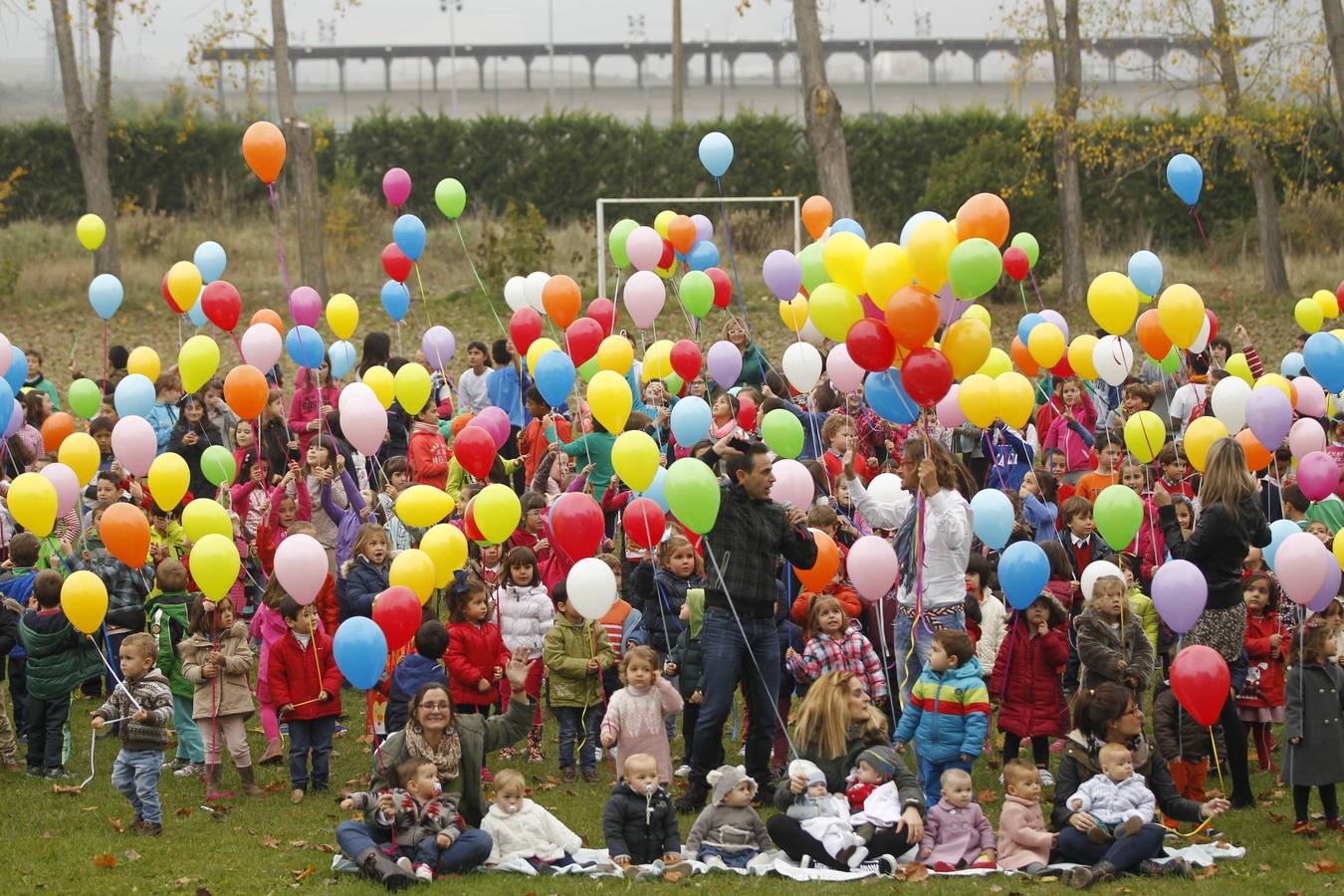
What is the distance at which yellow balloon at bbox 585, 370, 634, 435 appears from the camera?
9461 mm

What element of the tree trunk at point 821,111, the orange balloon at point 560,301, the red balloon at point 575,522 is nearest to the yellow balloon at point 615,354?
the orange balloon at point 560,301

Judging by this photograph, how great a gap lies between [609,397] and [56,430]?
4.50 metres

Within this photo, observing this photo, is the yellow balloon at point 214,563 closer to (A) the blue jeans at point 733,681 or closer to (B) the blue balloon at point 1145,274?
(A) the blue jeans at point 733,681

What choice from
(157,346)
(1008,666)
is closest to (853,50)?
(157,346)

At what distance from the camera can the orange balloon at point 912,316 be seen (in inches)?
312

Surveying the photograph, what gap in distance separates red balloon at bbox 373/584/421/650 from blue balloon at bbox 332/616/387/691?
221 mm

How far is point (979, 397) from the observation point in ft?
29.9

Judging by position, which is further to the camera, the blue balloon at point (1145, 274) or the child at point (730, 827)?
the blue balloon at point (1145, 274)

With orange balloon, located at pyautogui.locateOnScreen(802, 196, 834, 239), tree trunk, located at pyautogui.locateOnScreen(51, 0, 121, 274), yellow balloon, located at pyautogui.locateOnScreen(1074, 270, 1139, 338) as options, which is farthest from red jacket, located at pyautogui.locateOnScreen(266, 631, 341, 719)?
tree trunk, located at pyautogui.locateOnScreen(51, 0, 121, 274)

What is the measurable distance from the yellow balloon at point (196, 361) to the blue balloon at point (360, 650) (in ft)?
13.6

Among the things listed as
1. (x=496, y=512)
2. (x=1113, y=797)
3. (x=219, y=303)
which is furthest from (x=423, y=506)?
(x=1113, y=797)

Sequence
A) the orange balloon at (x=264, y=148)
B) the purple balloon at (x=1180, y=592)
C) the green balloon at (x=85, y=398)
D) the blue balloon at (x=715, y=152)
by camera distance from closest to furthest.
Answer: the purple balloon at (x=1180, y=592)
the orange balloon at (x=264, y=148)
the green balloon at (x=85, y=398)
the blue balloon at (x=715, y=152)

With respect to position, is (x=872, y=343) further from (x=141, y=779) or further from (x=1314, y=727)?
(x=141, y=779)

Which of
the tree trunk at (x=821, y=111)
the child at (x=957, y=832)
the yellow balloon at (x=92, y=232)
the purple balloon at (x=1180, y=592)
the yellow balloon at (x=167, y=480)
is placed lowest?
the child at (x=957, y=832)
